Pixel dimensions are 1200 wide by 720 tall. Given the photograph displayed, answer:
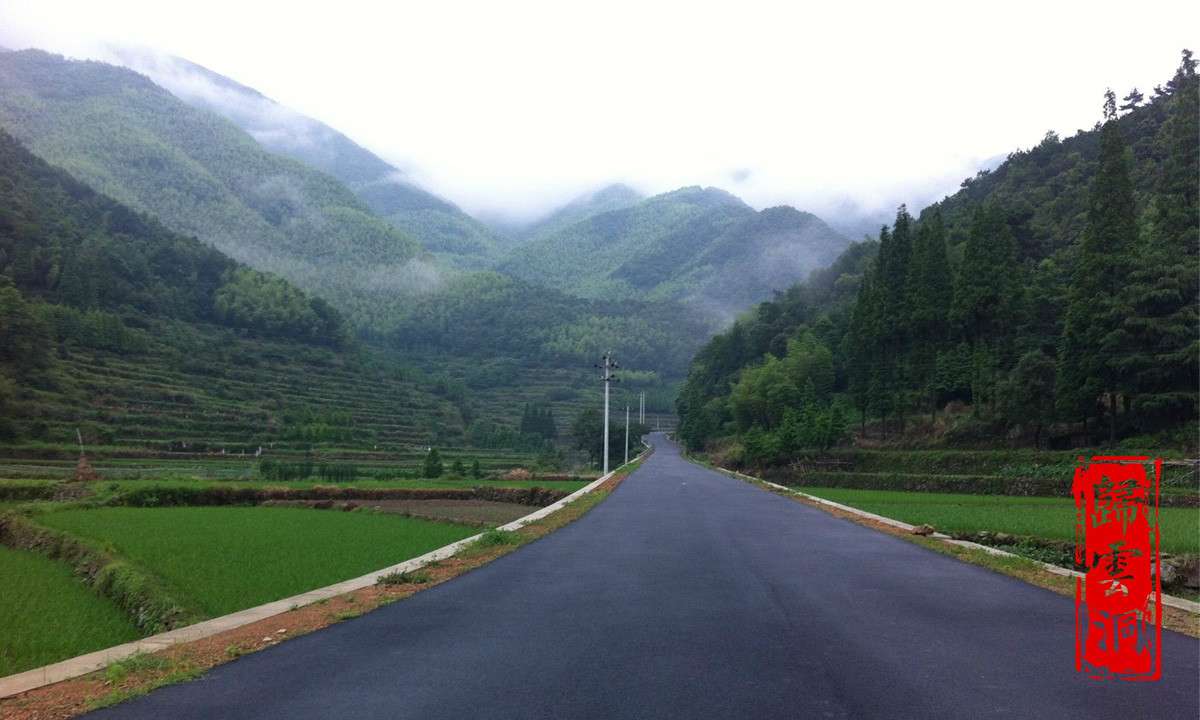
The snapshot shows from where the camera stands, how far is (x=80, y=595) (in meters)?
10.9

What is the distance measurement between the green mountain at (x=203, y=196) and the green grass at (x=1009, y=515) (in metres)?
152

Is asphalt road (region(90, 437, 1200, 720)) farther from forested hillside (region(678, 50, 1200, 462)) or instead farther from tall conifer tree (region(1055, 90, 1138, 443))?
forested hillside (region(678, 50, 1200, 462))

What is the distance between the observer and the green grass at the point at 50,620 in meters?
7.23

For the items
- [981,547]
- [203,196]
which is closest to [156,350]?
[981,547]

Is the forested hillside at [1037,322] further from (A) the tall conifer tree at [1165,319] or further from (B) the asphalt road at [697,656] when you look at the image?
(B) the asphalt road at [697,656]

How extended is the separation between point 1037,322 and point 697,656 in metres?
43.1

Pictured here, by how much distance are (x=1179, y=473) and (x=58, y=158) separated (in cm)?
17998

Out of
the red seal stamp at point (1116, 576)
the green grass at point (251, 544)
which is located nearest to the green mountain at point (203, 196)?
the green grass at point (251, 544)

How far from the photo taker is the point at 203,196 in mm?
170625

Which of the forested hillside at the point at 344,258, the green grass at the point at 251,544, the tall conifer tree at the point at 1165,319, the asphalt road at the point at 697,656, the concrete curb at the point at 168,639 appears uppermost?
the forested hillside at the point at 344,258

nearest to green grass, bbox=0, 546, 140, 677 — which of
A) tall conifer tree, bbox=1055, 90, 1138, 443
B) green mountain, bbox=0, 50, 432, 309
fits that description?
tall conifer tree, bbox=1055, 90, 1138, 443

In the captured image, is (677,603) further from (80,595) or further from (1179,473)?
(1179,473)

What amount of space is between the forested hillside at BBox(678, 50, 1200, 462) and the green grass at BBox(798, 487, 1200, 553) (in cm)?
921

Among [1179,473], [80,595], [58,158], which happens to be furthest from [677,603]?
[58,158]
